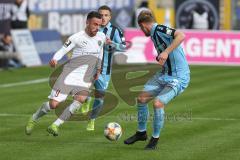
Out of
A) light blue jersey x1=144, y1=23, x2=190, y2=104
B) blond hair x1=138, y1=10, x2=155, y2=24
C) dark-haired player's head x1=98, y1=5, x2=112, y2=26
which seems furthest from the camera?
dark-haired player's head x1=98, y1=5, x2=112, y2=26

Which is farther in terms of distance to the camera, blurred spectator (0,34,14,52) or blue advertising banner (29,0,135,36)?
blue advertising banner (29,0,135,36)

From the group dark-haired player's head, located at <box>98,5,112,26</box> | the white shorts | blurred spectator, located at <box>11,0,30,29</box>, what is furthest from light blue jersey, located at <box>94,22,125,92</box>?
→ blurred spectator, located at <box>11,0,30,29</box>

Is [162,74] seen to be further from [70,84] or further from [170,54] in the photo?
[70,84]

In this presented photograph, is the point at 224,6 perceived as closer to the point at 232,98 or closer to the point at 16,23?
the point at 16,23

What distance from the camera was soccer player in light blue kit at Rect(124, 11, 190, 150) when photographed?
1404 cm

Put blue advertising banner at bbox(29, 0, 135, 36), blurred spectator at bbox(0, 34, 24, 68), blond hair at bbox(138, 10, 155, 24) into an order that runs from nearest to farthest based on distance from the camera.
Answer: blond hair at bbox(138, 10, 155, 24), blurred spectator at bbox(0, 34, 24, 68), blue advertising banner at bbox(29, 0, 135, 36)

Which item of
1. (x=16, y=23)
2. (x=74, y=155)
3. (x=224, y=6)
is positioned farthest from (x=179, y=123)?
(x=224, y=6)

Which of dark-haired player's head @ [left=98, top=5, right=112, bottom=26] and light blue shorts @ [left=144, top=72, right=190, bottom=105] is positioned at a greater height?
dark-haired player's head @ [left=98, top=5, right=112, bottom=26]

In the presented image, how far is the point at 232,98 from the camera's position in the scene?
22.8 m

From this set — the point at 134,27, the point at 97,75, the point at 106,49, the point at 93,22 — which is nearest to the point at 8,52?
the point at 134,27

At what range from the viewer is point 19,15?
33.7 metres

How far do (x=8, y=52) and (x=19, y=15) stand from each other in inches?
92.9

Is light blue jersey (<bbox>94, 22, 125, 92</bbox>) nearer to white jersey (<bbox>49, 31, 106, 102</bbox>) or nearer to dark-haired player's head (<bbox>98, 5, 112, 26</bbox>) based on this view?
dark-haired player's head (<bbox>98, 5, 112, 26</bbox>)

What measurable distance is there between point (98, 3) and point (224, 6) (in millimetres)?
6770
